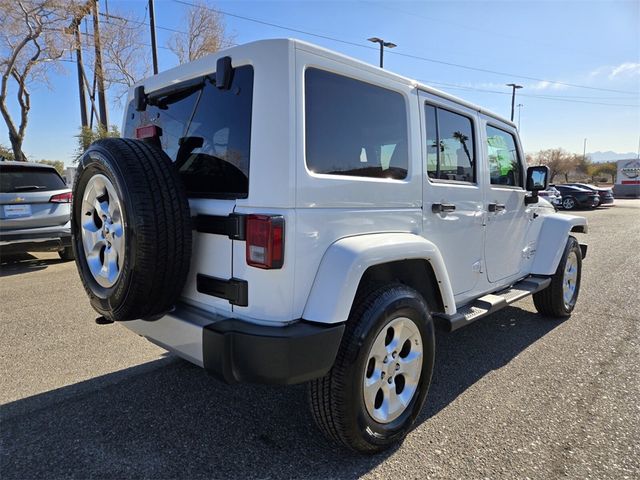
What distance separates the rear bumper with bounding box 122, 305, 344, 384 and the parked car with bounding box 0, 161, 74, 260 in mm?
5267

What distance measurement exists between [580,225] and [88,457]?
197 inches

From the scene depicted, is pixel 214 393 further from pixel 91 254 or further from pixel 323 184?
pixel 323 184

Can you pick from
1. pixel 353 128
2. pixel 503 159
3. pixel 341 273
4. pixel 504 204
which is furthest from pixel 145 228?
pixel 503 159

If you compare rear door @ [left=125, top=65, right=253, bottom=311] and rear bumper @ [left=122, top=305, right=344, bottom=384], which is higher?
rear door @ [left=125, top=65, right=253, bottom=311]

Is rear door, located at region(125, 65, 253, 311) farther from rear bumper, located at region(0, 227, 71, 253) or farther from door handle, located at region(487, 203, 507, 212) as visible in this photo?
rear bumper, located at region(0, 227, 71, 253)

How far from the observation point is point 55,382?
320 cm

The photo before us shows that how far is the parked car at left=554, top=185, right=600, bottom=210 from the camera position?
23156mm

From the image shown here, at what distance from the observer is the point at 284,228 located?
2.03 meters

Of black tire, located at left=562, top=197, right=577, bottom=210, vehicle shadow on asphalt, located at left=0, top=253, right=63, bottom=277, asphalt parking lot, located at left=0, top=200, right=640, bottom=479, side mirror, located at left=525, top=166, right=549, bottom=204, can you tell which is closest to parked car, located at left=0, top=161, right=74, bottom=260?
vehicle shadow on asphalt, located at left=0, top=253, right=63, bottom=277

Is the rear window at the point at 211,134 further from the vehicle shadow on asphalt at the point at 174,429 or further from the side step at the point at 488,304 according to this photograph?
the side step at the point at 488,304

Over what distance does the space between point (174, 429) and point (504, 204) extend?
311cm

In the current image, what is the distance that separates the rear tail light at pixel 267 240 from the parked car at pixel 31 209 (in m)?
5.35

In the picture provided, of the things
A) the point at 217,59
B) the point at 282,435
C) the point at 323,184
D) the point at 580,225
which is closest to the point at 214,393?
the point at 282,435

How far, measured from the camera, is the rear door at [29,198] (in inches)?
248
